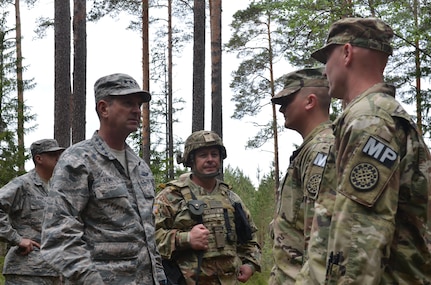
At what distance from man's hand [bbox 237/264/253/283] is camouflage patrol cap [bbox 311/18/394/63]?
3.44 m

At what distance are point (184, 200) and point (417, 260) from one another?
11.4 ft

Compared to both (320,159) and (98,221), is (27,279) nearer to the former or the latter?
(98,221)

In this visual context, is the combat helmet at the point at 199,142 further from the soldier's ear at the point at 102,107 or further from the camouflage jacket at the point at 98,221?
the soldier's ear at the point at 102,107

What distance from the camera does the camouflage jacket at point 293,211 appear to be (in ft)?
13.0

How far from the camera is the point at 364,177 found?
8.59ft

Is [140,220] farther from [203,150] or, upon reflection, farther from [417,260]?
[417,260]

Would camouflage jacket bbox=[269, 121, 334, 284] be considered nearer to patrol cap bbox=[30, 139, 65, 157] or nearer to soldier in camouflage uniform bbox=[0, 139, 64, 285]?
soldier in camouflage uniform bbox=[0, 139, 64, 285]

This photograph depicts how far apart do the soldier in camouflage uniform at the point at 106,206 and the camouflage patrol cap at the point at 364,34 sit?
1.86 metres

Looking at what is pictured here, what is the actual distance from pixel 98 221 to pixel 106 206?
0.11 m

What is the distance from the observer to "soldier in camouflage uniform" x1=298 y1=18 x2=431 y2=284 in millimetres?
2596

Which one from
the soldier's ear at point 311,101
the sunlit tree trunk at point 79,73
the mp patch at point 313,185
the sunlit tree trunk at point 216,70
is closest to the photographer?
the mp patch at point 313,185

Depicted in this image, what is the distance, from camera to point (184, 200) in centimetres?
605

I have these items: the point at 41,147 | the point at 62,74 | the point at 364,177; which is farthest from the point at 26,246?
the point at 62,74

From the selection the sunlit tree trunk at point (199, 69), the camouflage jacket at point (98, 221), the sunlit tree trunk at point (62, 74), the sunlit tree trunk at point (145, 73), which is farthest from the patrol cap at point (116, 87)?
the sunlit tree trunk at point (145, 73)
